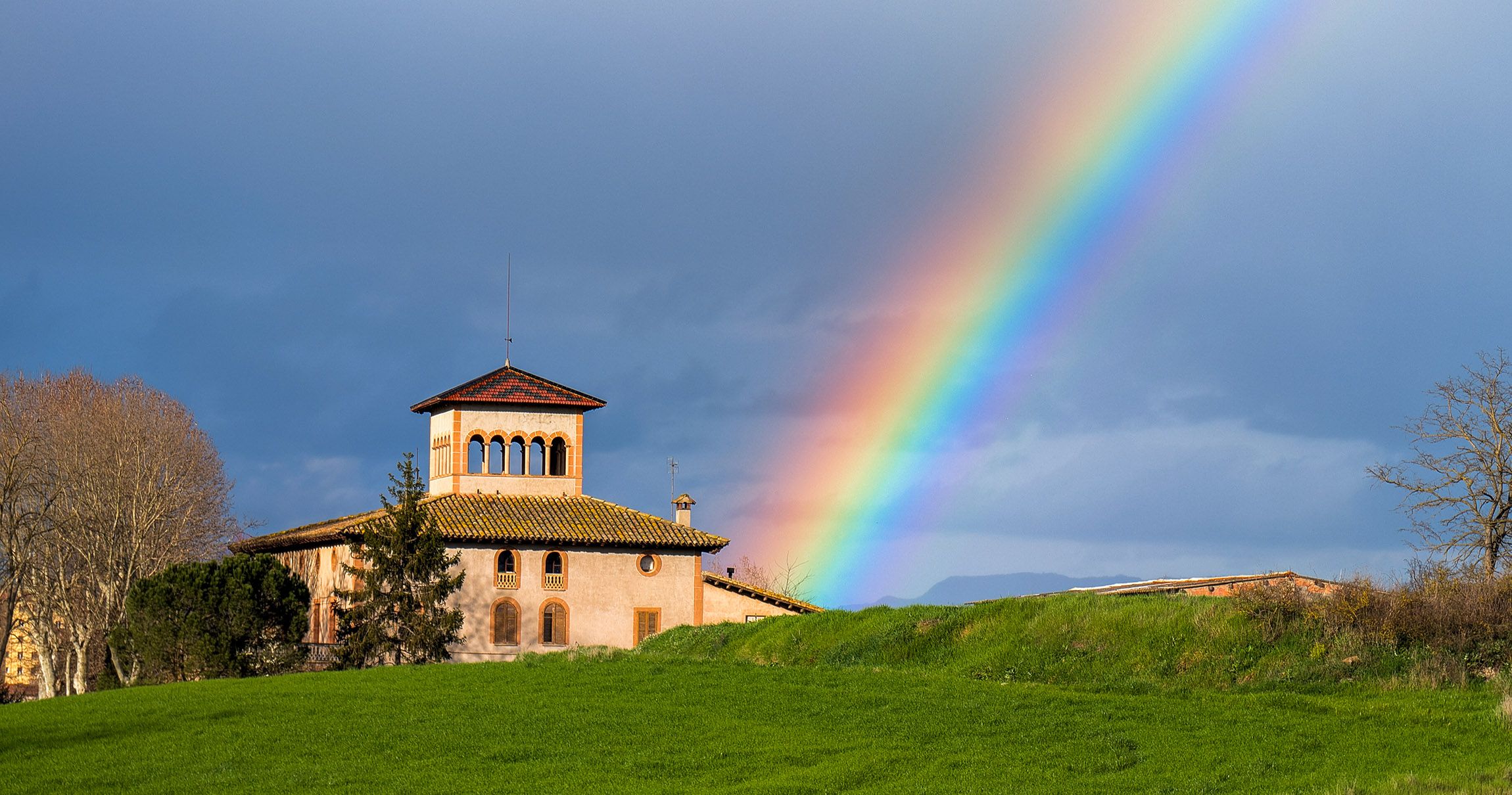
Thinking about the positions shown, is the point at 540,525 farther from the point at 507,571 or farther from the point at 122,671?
the point at 122,671

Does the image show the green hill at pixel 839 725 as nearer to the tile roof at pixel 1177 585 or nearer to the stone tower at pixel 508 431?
the tile roof at pixel 1177 585

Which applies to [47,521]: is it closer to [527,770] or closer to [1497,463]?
[527,770]

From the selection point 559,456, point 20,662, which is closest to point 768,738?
point 559,456

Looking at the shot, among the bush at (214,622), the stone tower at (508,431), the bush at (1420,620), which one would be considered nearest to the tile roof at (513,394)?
the stone tower at (508,431)

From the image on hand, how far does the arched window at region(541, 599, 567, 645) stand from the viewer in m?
54.5

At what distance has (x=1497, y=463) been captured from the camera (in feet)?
126

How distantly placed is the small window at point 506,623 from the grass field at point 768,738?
25022mm

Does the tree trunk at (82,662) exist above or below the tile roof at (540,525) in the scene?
below

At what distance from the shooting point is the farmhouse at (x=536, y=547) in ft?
177

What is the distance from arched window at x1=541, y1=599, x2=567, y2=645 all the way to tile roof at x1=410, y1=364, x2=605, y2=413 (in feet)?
29.0

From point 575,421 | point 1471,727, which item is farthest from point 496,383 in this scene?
point 1471,727

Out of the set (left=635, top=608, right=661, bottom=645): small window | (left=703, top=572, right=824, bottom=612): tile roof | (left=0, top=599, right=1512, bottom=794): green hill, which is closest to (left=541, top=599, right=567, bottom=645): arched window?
(left=635, top=608, right=661, bottom=645): small window

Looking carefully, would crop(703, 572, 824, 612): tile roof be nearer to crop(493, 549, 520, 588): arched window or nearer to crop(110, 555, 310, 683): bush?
crop(493, 549, 520, 588): arched window

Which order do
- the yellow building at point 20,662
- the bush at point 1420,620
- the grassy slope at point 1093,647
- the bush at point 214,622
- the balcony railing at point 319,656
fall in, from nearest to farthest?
1. the bush at point 1420,620
2. the grassy slope at point 1093,647
3. the bush at point 214,622
4. the balcony railing at point 319,656
5. the yellow building at point 20,662
